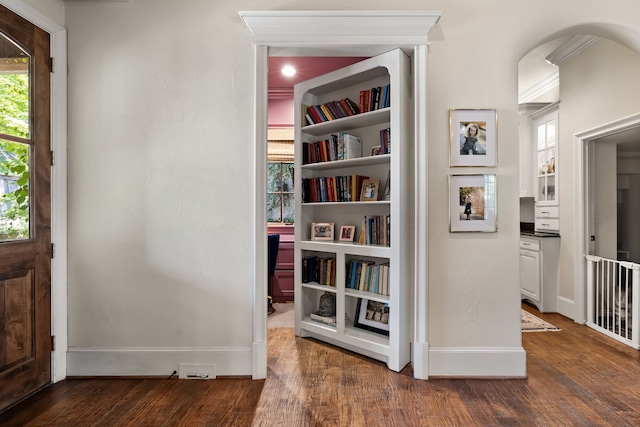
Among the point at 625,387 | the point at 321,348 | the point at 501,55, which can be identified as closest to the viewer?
the point at 625,387

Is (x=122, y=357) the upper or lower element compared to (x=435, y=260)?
lower

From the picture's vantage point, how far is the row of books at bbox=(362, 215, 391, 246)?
2.67 metres

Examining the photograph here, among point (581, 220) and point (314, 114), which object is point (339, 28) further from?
point (581, 220)

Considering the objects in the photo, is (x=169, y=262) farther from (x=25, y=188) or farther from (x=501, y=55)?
(x=501, y=55)

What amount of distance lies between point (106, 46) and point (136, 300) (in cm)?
171

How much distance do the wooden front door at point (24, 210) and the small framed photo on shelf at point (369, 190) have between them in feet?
7.08

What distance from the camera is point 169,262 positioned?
95.1 inches

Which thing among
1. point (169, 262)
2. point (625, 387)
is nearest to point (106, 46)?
point (169, 262)

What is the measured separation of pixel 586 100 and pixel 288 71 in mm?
3085

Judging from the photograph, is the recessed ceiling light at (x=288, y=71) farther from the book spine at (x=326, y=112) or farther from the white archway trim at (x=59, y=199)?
the white archway trim at (x=59, y=199)

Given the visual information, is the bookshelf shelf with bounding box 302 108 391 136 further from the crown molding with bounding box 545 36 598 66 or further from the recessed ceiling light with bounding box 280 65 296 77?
the crown molding with bounding box 545 36 598 66

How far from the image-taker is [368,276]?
9.23 ft

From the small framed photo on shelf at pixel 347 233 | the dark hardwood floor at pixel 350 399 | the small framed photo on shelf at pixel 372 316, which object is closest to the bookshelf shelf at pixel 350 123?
the small framed photo on shelf at pixel 347 233

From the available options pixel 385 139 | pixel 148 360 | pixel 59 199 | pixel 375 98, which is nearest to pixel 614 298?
pixel 385 139
